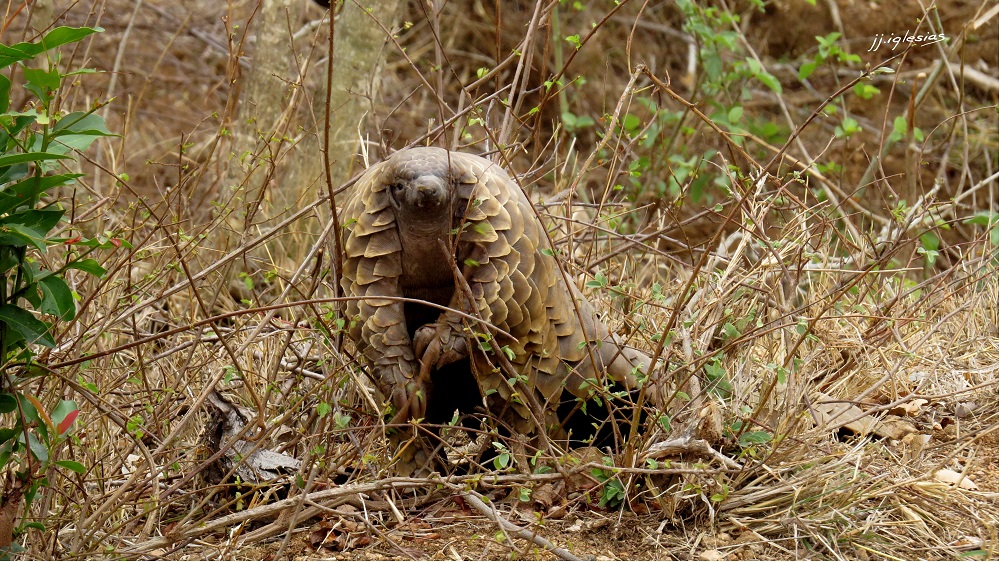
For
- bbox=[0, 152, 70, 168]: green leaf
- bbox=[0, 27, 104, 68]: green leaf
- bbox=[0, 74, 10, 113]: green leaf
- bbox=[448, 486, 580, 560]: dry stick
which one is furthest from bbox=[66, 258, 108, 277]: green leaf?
bbox=[448, 486, 580, 560]: dry stick

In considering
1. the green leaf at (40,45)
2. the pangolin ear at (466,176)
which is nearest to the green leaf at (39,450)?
the green leaf at (40,45)

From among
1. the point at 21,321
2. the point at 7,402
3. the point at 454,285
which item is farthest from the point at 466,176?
the point at 7,402

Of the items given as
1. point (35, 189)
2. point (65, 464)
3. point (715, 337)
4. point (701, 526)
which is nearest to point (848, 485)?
point (701, 526)

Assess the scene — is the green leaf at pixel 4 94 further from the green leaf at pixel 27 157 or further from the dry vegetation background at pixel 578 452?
the dry vegetation background at pixel 578 452

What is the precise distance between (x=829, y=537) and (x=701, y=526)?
15.6 inches

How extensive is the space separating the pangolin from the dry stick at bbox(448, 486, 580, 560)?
→ 285 millimetres

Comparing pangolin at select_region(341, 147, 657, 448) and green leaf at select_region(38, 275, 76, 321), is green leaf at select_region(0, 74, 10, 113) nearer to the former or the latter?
green leaf at select_region(38, 275, 76, 321)

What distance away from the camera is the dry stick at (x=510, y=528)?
114 inches

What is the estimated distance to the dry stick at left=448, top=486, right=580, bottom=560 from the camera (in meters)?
2.89

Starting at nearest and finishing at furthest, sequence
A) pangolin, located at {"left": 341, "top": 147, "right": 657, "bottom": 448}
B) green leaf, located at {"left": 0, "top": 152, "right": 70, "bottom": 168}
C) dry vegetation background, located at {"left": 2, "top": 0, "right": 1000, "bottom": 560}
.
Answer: green leaf, located at {"left": 0, "top": 152, "right": 70, "bottom": 168}
pangolin, located at {"left": 341, "top": 147, "right": 657, "bottom": 448}
dry vegetation background, located at {"left": 2, "top": 0, "right": 1000, "bottom": 560}

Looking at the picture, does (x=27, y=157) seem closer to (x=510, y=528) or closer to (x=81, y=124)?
(x=81, y=124)

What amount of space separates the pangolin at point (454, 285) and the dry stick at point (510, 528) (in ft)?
0.93

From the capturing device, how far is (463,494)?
313 cm

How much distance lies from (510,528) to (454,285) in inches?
29.2
